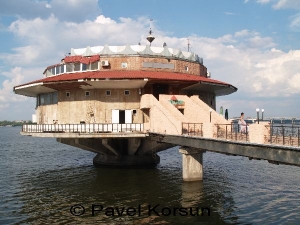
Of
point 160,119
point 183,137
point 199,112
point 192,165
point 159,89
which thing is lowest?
point 192,165

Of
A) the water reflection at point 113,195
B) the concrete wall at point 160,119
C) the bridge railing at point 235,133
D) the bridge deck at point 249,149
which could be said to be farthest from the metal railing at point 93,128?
the bridge railing at point 235,133

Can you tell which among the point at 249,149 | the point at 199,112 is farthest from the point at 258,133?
the point at 199,112

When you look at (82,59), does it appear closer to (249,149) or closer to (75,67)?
(75,67)

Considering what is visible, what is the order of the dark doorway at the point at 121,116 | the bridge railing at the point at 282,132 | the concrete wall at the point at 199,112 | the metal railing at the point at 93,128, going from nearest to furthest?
the bridge railing at the point at 282,132, the concrete wall at the point at 199,112, the metal railing at the point at 93,128, the dark doorway at the point at 121,116

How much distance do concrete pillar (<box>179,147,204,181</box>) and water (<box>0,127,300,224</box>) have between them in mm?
702

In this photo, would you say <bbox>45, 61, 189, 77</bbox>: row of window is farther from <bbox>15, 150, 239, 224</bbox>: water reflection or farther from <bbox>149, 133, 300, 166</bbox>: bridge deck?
<bbox>149, 133, 300, 166</bbox>: bridge deck

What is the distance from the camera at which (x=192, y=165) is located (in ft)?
86.0

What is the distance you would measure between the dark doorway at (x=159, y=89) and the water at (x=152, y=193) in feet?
26.8

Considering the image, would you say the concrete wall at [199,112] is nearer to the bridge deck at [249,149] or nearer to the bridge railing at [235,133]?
the bridge deck at [249,149]

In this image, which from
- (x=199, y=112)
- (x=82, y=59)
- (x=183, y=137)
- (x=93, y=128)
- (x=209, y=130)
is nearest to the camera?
(x=209, y=130)

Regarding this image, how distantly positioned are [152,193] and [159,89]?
12.9 meters

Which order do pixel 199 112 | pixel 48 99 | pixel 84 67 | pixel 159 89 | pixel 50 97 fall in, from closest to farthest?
pixel 199 112, pixel 159 89, pixel 84 67, pixel 50 97, pixel 48 99

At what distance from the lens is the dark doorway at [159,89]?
32.9 metres

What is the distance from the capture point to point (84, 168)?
35.4 m
